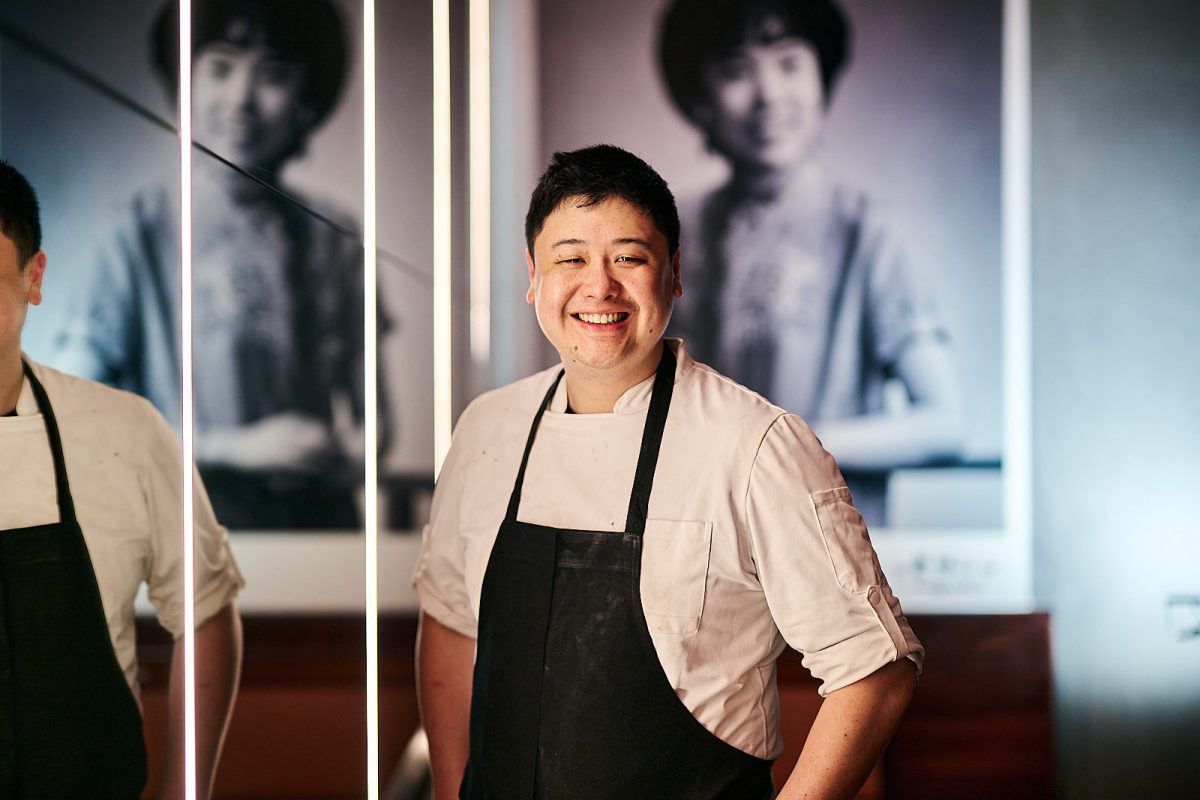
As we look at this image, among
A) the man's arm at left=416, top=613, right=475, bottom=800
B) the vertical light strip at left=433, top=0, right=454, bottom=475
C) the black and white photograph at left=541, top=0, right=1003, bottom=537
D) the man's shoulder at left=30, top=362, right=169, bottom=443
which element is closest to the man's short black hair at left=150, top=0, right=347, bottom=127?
the man's shoulder at left=30, top=362, right=169, bottom=443

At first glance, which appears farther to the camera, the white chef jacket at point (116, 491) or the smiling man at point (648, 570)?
the smiling man at point (648, 570)

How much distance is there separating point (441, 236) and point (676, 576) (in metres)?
1.08

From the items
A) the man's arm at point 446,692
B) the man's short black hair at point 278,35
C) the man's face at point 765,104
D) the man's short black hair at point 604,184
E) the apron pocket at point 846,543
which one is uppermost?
the man's face at point 765,104

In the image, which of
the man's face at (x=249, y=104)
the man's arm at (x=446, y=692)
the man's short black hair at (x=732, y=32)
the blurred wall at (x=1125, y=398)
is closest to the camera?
the man's face at (x=249, y=104)

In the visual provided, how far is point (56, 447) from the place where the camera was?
2.79ft

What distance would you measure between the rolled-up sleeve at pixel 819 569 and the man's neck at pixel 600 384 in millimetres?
222

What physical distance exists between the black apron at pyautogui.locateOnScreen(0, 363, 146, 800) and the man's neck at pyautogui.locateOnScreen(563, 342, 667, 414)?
72 cm

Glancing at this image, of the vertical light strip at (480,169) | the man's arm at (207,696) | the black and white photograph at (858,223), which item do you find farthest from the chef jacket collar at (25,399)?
the black and white photograph at (858,223)

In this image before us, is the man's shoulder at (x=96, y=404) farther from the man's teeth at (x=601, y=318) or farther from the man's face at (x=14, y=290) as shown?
the man's teeth at (x=601, y=318)

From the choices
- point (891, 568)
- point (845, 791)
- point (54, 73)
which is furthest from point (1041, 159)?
point (54, 73)

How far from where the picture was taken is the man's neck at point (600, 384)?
A: 1446 mm

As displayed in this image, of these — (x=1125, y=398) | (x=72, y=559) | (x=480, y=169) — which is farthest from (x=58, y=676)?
(x=1125, y=398)

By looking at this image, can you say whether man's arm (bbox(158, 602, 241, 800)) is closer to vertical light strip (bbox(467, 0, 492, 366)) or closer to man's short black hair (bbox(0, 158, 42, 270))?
man's short black hair (bbox(0, 158, 42, 270))

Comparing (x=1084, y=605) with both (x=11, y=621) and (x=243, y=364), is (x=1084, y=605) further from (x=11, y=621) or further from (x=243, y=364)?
(x=11, y=621)
